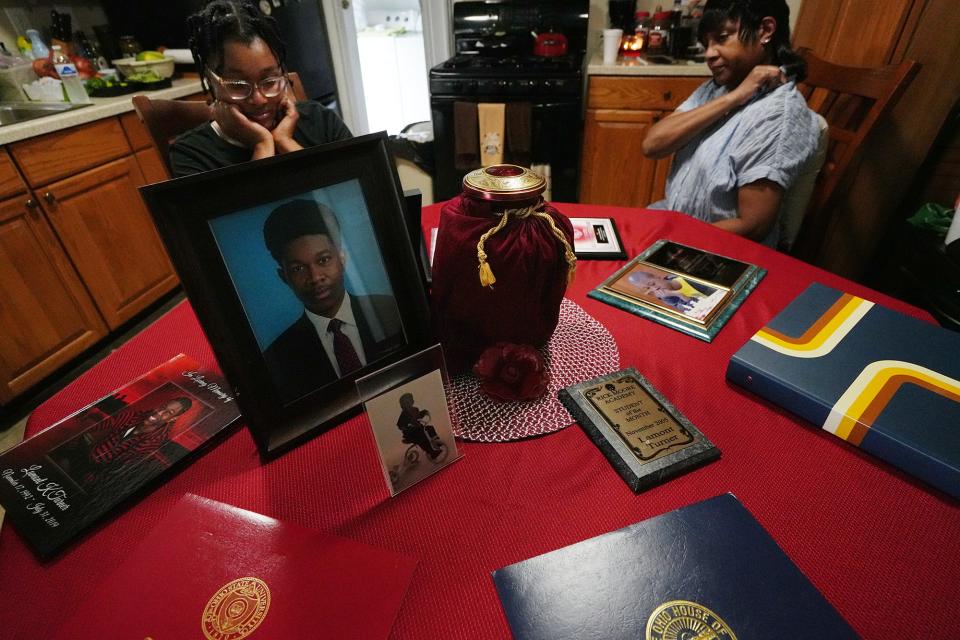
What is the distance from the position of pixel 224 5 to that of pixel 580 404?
123 centimetres

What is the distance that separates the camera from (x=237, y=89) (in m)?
1.19

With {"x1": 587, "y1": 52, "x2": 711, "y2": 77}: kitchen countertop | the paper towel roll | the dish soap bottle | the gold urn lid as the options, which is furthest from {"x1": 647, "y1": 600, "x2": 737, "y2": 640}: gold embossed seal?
the paper towel roll

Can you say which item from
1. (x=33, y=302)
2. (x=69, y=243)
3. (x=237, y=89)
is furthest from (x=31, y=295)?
(x=237, y=89)

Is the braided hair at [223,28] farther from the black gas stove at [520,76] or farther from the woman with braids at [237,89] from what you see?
the black gas stove at [520,76]

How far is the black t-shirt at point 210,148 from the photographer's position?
4.02 feet

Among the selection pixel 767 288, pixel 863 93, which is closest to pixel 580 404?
pixel 767 288

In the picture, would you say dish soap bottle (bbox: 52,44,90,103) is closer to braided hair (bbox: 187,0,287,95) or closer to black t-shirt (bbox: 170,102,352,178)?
black t-shirt (bbox: 170,102,352,178)

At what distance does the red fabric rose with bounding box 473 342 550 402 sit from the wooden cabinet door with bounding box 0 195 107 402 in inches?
78.8

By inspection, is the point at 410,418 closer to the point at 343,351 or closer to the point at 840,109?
the point at 343,351

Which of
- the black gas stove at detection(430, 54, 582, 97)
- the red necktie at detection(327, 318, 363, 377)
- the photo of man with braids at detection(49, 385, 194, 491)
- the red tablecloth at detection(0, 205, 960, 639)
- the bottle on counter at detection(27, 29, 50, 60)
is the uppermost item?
the bottle on counter at detection(27, 29, 50, 60)

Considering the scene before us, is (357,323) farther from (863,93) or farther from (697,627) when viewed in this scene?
(863,93)

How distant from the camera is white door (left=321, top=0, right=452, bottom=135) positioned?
10.1ft

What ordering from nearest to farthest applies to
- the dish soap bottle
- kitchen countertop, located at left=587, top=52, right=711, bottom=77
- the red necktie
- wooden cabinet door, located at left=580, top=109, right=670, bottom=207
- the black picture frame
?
the red necktie < the black picture frame < the dish soap bottle < kitchen countertop, located at left=587, top=52, right=711, bottom=77 < wooden cabinet door, located at left=580, top=109, right=670, bottom=207

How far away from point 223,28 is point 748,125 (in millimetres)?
1335
